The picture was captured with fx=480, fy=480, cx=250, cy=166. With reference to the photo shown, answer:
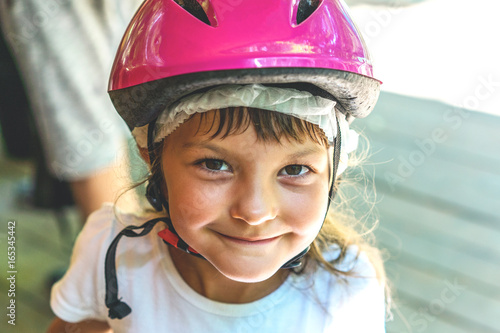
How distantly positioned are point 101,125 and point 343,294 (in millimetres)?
1254

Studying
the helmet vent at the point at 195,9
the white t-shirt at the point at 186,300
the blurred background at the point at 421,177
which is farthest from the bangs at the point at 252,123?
the blurred background at the point at 421,177

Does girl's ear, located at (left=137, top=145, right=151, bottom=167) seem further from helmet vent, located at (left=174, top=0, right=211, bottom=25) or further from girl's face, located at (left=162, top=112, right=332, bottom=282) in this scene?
helmet vent, located at (left=174, top=0, right=211, bottom=25)

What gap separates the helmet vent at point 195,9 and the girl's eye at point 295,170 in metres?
0.37

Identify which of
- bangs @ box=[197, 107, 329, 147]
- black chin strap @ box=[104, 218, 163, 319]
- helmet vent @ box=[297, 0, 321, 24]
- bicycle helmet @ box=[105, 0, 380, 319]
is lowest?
black chin strap @ box=[104, 218, 163, 319]

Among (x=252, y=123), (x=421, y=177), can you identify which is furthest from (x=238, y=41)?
(x=421, y=177)

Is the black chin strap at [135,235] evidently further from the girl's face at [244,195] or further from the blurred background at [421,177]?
the blurred background at [421,177]

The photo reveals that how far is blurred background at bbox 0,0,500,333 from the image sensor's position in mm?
2617

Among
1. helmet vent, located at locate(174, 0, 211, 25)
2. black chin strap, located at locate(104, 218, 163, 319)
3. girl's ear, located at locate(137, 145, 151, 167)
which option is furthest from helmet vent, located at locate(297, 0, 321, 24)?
black chin strap, located at locate(104, 218, 163, 319)

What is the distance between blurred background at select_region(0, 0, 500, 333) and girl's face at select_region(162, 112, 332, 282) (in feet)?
4.88

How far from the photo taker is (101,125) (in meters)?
2.04

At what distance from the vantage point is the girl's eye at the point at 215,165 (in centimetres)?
108

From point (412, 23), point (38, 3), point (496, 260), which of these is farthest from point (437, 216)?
point (38, 3)

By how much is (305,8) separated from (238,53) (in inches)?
10.1

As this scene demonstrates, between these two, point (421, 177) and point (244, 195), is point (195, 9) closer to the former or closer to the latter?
point (244, 195)
